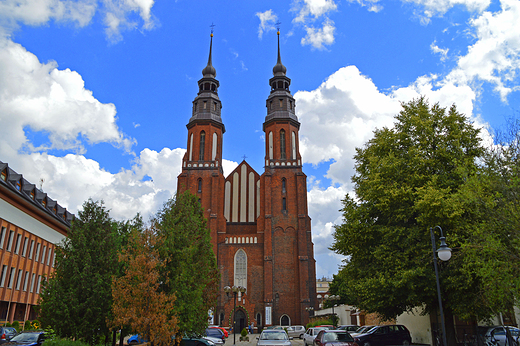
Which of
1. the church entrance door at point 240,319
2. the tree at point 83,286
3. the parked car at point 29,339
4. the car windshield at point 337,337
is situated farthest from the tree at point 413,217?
the church entrance door at point 240,319

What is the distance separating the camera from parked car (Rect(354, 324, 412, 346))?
66.8ft

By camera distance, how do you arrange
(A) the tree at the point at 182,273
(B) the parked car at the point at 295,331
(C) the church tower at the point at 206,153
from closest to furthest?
(A) the tree at the point at 182,273
(B) the parked car at the point at 295,331
(C) the church tower at the point at 206,153

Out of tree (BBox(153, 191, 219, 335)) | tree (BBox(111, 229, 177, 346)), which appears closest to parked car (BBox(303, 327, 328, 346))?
tree (BBox(153, 191, 219, 335))

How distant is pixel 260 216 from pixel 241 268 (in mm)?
6786

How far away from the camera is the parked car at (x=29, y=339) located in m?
16.4

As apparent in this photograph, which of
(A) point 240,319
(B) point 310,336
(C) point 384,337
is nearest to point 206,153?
(A) point 240,319

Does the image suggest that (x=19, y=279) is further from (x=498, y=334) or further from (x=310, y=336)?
(x=498, y=334)

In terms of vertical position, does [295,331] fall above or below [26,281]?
below

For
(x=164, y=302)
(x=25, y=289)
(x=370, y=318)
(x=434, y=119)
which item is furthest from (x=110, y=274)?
(x=370, y=318)

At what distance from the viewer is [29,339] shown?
55.3 ft

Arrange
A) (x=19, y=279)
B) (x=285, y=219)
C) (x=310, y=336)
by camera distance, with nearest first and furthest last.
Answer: (x=310, y=336) → (x=19, y=279) → (x=285, y=219)

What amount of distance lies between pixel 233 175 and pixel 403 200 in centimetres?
3399

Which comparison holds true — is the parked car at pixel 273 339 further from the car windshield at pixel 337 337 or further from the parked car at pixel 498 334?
the parked car at pixel 498 334

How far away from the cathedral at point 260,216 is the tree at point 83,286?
2860cm
